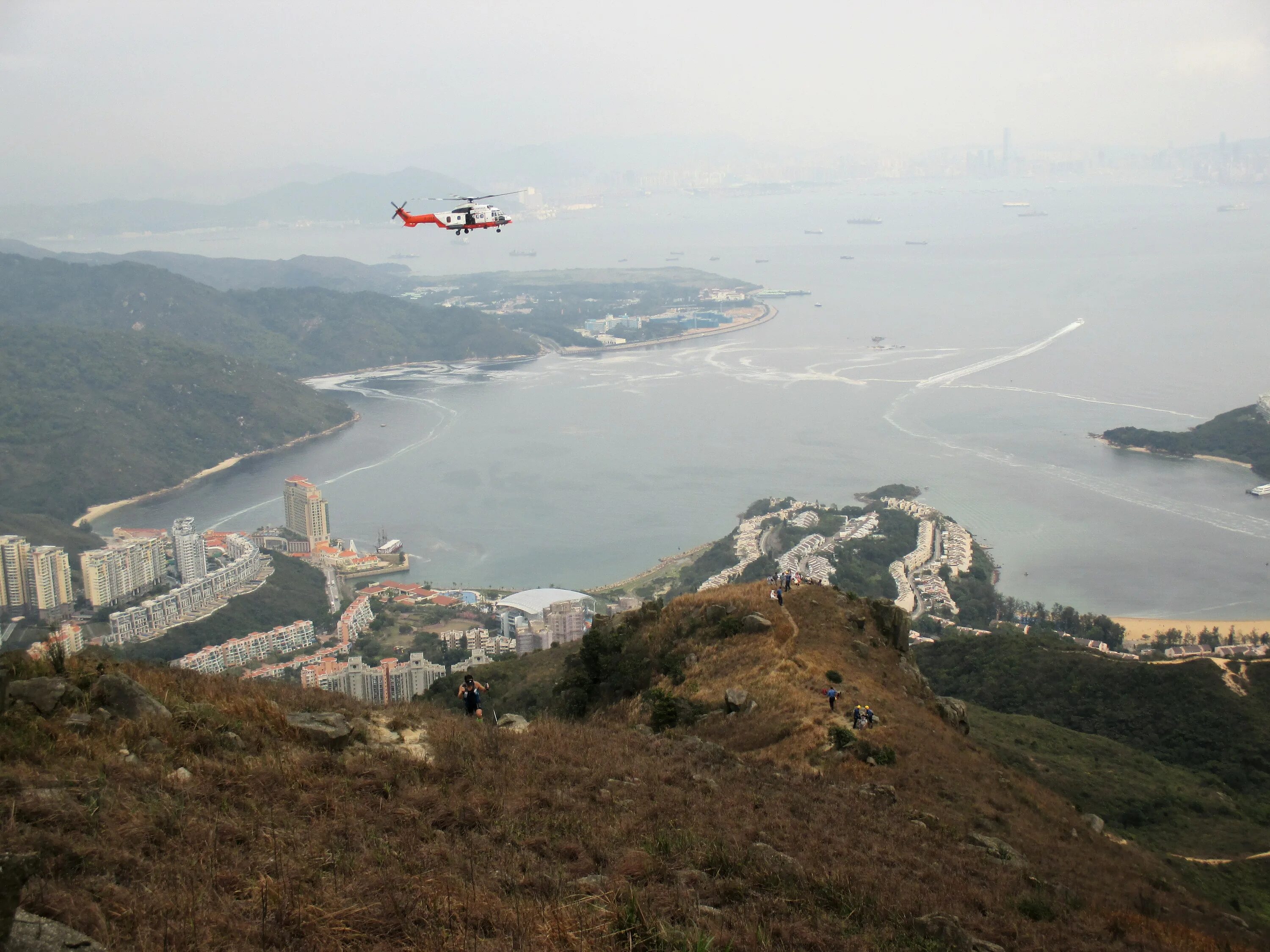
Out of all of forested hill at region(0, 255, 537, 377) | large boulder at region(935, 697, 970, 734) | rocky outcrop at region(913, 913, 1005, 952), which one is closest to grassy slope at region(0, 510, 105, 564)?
large boulder at region(935, 697, 970, 734)

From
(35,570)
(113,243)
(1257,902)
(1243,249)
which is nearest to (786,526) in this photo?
(35,570)

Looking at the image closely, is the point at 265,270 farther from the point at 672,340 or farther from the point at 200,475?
the point at 200,475

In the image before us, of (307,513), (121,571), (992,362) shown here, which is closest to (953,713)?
(121,571)

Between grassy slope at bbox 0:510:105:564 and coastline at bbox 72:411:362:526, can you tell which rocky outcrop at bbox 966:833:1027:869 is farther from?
coastline at bbox 72:411:362:526

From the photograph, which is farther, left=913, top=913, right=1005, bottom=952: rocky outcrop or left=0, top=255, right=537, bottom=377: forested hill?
left=0, top=255, right=537, bottom=377: forested hill

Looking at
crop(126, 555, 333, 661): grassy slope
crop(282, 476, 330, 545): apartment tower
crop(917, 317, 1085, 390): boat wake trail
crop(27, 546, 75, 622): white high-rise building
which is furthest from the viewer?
crop(917, 317, 1085, 390): boat wake trail

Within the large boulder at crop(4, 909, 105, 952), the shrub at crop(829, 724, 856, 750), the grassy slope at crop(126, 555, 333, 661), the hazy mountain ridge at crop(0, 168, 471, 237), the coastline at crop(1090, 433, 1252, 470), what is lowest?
the grassy slope at crop(126, 555, 333, 661)

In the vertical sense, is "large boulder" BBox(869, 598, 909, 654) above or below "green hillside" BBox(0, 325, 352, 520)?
above
